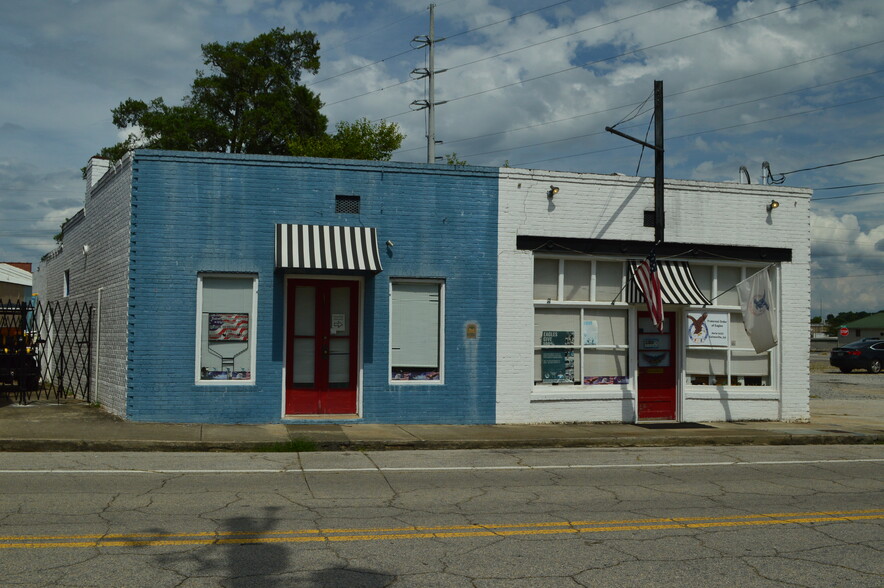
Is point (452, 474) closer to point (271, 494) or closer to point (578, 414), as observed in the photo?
point (271, 494)

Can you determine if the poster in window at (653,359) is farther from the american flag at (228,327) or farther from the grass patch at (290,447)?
the american flag at (228,327)

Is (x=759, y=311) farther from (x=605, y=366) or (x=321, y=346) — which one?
(x=321, y=346)

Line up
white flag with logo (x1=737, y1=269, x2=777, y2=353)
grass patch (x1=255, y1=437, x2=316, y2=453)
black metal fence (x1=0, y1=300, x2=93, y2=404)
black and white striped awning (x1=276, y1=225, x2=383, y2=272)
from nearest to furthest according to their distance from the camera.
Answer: grass patch (x1=255, y1=437, x2=316, y2=453) → black and white striped awning (x1=276, y1=225, x2=383, y2=272) → white flag with logo (x1=737, y1=269, x2=777, y2=353) → black metal fence (x1=0, y1=300, x2=93, y2=404)

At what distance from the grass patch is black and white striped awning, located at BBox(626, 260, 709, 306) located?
7.11m

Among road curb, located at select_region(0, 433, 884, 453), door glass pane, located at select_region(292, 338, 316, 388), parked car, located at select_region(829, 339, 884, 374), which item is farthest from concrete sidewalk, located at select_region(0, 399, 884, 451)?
parked car, located at select_region(829, 339, 884, 374)

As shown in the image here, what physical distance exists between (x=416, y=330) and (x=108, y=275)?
6.08 meters

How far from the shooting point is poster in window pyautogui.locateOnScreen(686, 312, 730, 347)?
54.9ft

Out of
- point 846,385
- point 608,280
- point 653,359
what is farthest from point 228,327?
point 846,385

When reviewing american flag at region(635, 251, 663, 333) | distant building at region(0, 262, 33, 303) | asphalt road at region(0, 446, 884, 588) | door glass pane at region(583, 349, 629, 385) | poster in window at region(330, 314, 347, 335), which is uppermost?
distant building at region(0, 262, 33, 303)

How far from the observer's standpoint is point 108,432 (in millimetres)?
12547

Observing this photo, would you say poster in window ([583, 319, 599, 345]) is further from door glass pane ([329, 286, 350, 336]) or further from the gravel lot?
the gravel lot

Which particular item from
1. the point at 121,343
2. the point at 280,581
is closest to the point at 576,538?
the point at 280,581

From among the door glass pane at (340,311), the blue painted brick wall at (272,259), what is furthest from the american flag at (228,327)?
the door glass pane at (340,311)

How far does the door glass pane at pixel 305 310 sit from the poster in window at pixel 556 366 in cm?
439
